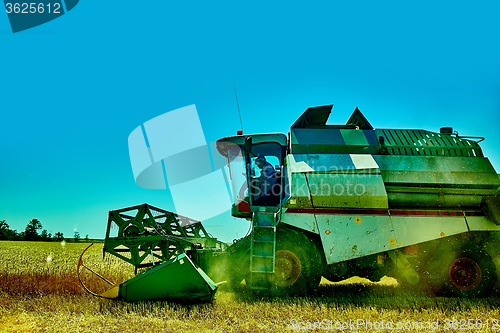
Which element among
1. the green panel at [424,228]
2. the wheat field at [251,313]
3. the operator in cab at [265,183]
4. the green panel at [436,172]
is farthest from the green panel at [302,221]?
the green panel at [436,172]

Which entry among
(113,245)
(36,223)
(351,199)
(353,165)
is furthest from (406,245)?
(36,223)

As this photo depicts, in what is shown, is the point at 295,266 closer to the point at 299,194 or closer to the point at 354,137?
the point at 299,194

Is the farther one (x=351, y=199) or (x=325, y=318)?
(x=351, y=199)

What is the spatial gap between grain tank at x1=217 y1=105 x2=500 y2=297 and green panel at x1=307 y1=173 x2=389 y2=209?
18 mm

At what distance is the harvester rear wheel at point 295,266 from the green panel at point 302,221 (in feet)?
0.75

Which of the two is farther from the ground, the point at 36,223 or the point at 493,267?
the point at 36,223

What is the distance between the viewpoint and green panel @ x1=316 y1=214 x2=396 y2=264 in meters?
5.95

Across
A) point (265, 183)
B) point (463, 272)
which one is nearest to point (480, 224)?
point (463, 272)

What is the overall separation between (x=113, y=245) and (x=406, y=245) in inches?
208

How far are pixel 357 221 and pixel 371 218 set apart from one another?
0.86ft

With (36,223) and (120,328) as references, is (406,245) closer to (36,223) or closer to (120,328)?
(120,328)

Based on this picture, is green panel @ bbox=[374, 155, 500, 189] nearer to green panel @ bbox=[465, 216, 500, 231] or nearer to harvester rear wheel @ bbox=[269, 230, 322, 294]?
green panel @ bbox=[465, 216, 500, 231]

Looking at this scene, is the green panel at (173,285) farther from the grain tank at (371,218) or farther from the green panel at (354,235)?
the green panel at (354,235)

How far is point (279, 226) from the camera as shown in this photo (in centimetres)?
624
